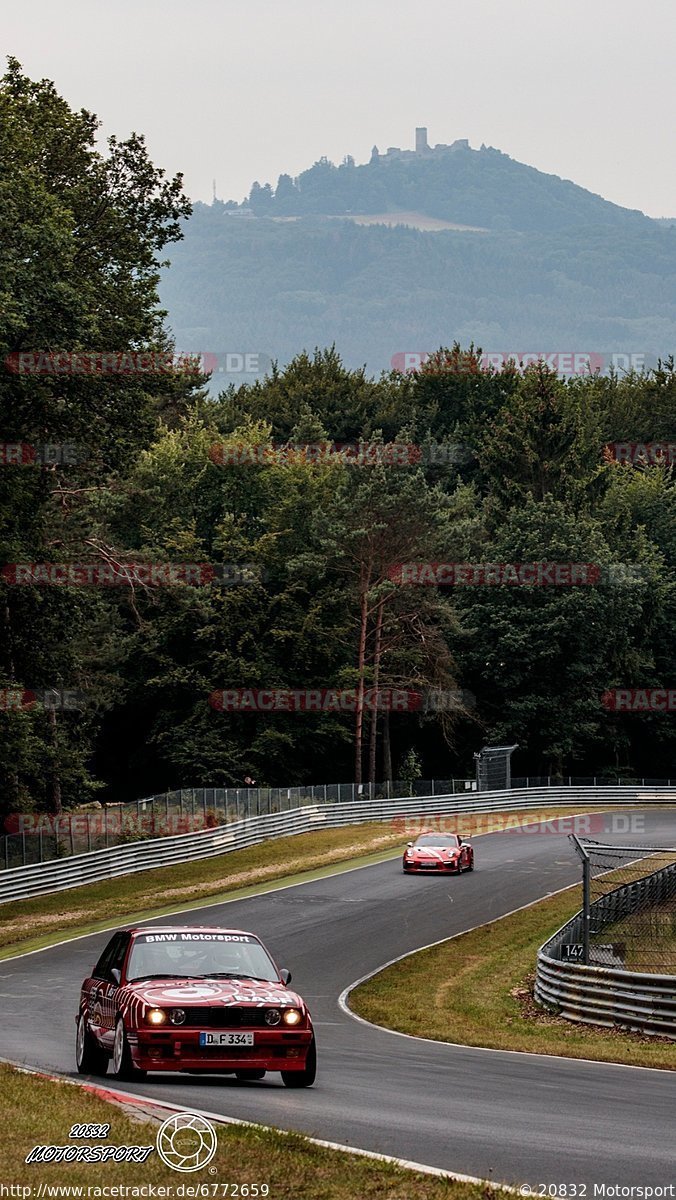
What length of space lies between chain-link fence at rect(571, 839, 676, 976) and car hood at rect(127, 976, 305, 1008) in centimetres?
769

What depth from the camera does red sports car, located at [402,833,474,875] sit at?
146 ft

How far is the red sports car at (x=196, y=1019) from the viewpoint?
1325 cm

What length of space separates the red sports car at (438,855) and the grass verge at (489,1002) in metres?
8.68

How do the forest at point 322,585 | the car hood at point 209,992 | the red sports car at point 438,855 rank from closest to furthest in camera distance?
the car hood at point 209,992
the forest at point 322,585
the red sports car at point 438,855

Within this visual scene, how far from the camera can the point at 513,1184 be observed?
9.21 m

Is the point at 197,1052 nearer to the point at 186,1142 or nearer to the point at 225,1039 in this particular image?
the point at 225,1039

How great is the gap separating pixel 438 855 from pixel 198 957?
30.5m

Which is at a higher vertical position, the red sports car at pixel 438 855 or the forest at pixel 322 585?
the forest at pixel 322 585

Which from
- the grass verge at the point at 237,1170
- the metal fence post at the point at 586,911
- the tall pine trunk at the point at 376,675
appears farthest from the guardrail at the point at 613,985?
the tall pine trunk at the point at 376,675

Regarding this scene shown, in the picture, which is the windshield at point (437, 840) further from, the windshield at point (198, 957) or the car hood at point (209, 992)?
the car hood at point (209, 992)

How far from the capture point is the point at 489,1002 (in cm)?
2491

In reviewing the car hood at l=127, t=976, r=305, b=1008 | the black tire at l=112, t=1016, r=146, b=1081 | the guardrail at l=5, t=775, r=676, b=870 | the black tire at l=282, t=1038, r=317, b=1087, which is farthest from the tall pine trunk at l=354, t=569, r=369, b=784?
the black tire at l=112, t=1016, r=146, b=1081

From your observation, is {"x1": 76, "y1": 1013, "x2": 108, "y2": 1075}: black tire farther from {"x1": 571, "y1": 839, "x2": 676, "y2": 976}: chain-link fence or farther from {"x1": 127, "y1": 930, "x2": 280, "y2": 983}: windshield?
{"x1": 571, "y1": 839, "x2": 676, "y2": 976}: chain-link fence

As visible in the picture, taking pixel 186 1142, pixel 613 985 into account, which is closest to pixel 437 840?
pixel 613 985
